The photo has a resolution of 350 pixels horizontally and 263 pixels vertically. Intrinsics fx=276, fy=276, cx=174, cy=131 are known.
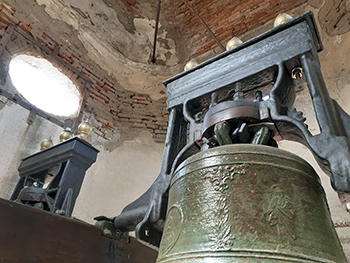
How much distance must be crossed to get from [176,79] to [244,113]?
709mm

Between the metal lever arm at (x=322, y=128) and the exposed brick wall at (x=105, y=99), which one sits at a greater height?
the exposed brick wall at (x=105, y=99)

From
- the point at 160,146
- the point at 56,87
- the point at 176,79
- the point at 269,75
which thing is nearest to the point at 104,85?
the point at 56,87

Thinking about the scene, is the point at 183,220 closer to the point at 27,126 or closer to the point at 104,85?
the point at 27,126

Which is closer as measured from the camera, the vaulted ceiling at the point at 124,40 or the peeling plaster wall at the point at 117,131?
the peeling plaster wall at the point at 117,131

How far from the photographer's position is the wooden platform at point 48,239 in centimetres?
145

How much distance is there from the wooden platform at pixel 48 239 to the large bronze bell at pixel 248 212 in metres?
0.90

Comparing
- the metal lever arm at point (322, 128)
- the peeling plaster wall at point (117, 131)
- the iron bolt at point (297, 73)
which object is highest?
the peeling plaster wall at point (117, 131)

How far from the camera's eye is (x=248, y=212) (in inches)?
35.5

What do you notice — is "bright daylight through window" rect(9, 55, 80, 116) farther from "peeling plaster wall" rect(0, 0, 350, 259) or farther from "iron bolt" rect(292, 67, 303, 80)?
"iron bolt" rect(292, 67, 303, 80)

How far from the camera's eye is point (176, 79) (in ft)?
6.15

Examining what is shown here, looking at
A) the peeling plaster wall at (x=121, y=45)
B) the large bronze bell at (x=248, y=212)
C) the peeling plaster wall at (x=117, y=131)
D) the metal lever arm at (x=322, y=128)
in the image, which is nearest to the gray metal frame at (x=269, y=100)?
the metal lever arm at (x=322, y=128)

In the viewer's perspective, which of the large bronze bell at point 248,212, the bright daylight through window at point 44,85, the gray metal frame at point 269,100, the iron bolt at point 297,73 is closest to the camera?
the large bronze bell at point 248,212

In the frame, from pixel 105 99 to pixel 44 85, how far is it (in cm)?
105

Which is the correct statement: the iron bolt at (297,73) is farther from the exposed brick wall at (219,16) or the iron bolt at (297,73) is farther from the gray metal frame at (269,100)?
the exposed brick wall at (219,16)
